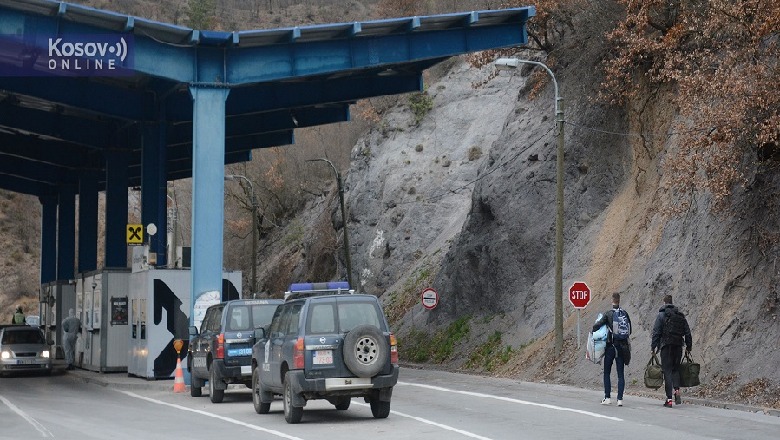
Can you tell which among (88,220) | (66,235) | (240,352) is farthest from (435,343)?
(66,235)

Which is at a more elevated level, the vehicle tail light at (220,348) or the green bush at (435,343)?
the vehicle tail light at (220,348)

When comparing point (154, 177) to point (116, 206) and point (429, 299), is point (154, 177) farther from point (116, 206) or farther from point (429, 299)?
point (429, 299)

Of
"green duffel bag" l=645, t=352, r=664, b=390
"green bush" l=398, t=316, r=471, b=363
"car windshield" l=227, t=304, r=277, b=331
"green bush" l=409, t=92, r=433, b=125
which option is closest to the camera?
"green duffel bag" l=645, t=352, r=664, b=390

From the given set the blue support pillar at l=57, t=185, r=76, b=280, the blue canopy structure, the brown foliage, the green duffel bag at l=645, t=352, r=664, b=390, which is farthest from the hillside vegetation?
the blue support pillar at l=57, t=185, r=76, b=280

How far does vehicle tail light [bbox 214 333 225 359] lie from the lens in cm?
2409

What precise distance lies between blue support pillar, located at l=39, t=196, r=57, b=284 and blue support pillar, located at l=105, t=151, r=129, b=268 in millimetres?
21314

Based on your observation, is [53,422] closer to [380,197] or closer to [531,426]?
[531,426]

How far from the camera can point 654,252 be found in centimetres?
2978

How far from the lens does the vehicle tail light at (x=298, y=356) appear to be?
1830cm

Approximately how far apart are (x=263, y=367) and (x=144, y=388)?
11.2 metres

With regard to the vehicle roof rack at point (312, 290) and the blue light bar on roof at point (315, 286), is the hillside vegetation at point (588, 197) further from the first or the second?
the vehicle roof rack at point (312, 290)

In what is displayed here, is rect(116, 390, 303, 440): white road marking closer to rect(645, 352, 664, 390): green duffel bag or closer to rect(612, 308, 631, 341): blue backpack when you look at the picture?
rect(612, 308, 631, 341): blue backpack

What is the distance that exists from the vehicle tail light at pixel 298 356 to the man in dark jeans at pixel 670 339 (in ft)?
21.9

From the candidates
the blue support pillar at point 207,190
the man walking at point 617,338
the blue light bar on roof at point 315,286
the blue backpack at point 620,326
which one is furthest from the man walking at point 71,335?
the blue backpack at point 620,326
